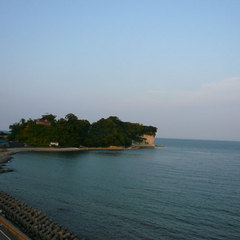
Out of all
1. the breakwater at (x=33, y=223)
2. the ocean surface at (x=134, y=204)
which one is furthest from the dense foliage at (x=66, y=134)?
the breakwater at (x=33, y=223)

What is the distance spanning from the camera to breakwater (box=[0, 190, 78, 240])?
2031 cm

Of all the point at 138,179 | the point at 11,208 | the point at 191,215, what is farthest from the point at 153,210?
the point at 138,179

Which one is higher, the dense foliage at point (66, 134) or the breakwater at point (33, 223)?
the dense foliage at point (66, 134)

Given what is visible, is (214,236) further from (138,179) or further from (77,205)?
(138,179)

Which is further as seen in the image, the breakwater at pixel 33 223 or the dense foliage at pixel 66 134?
the dense foliage at pixel 66 134

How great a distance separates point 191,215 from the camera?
1226 inches

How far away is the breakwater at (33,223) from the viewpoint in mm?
20312

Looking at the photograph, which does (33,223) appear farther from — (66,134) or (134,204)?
(66,134)

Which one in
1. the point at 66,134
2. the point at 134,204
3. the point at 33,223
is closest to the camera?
the point at 33,223

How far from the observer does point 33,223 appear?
23062 mm

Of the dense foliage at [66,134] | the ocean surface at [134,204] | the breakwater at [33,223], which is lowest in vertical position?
A: the ocean surface at [134,204]

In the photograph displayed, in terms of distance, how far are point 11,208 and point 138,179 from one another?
104 feet

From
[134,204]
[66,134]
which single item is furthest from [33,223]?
[66,134]

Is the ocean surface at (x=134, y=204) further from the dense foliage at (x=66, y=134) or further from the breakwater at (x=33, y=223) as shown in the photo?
the dense foliage at (x=66, y=134)
